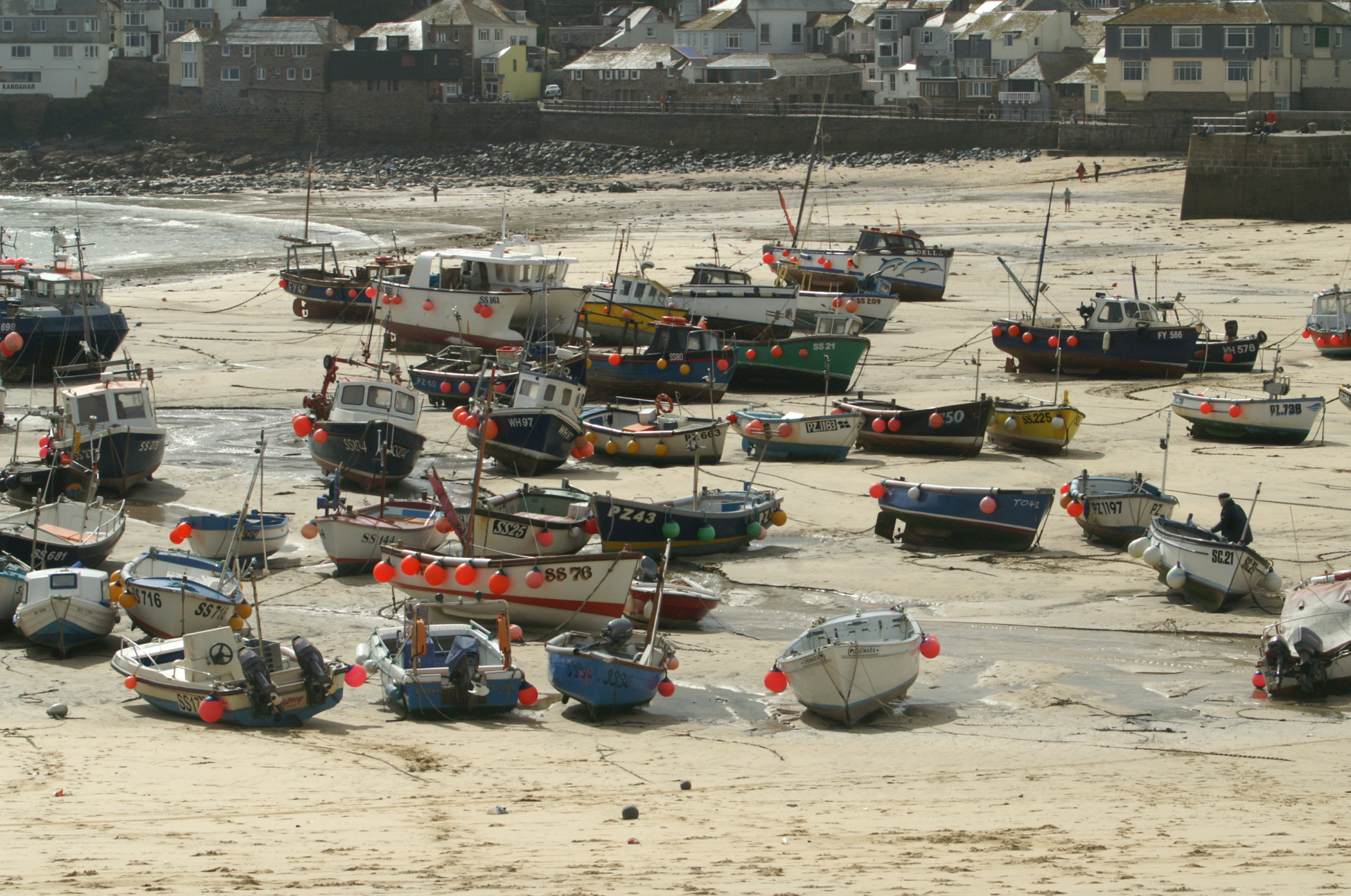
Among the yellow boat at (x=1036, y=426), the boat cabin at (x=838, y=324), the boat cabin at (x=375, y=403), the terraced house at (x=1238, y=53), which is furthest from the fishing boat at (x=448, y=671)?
the terraced house at (x=1238, y=53)

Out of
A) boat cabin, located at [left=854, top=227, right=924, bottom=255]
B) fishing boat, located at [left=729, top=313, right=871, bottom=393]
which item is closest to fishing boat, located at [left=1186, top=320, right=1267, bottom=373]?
fishing boat, located at [left=729, top=313, right=871, bottom=393]

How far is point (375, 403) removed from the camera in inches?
857

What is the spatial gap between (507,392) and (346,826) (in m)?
15.2

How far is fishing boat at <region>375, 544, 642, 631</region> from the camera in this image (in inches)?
568

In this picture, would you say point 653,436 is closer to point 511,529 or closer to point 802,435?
point 802,435

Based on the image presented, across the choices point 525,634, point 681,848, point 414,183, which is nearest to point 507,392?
point 525,634

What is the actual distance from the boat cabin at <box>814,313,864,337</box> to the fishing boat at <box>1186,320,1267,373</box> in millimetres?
6441

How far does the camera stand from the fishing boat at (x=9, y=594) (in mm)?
14305

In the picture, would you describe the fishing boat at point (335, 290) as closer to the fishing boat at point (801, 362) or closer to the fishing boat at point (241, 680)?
the fishing boat at point (801, 362)

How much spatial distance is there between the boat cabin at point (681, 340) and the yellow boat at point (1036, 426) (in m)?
5.93

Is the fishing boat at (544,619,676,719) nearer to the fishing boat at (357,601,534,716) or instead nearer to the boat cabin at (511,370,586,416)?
the fishing boat at (357,601,534,716)

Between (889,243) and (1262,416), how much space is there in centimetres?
1621

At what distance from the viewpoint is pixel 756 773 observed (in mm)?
10945

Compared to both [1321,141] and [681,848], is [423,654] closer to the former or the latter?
[681,848]
